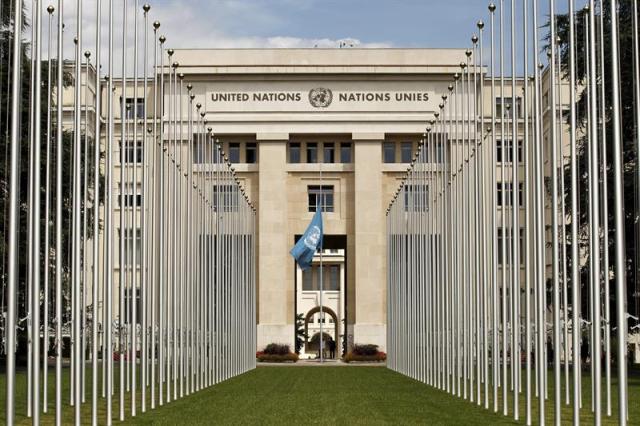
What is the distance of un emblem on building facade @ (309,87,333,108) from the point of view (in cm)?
8494

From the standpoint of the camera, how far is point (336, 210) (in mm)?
85438

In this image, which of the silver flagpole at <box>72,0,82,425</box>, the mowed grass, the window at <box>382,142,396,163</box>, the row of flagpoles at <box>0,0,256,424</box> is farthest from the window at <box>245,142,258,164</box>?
the silver flagpole at <box>72,0,82,425</box>

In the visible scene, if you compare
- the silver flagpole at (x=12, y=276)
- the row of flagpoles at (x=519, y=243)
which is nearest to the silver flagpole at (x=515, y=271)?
the row of flagpoles at (x=519, y=243)

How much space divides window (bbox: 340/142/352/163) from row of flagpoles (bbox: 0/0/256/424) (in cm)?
2798

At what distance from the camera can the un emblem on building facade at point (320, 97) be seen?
3344 inches

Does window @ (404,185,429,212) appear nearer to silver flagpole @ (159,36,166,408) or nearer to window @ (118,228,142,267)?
window @ (118,228,142,267)

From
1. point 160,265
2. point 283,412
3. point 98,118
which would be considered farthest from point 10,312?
point 160,265

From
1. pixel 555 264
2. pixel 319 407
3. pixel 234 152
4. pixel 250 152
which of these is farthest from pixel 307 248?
pixel 555 264

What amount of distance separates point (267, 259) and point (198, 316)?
148 ft

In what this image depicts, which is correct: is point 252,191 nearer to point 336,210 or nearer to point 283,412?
point 336,210

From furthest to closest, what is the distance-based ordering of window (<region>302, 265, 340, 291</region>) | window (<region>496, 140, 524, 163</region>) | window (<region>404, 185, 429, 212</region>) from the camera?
window (<region>302, 265, 340, 291</region>) < window (<region>404, 185, 429, 212</region>) < window (<region>496, 140, 524, 163</region>)

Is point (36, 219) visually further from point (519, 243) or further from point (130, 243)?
point (130, 243)

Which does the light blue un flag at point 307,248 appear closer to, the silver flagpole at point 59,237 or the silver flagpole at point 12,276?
the silver flagpole at point 59,237

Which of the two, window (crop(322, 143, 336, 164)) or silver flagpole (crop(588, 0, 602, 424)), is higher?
window (crop(322, 143, 336, 164))
